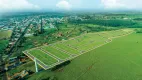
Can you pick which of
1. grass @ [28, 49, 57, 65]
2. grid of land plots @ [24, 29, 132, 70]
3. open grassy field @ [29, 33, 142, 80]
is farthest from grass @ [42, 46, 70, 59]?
open grassy field @ [29, 33, 142, 80]

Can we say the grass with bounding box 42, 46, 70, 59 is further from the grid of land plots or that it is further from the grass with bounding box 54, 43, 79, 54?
the grass with bounding box 54, 43, 79, 54

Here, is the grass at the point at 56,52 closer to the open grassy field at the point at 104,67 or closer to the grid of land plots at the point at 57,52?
the grid of land plots at the point at 57,52

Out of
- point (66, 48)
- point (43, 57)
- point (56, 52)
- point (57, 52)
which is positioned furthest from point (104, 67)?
point (43, 57)

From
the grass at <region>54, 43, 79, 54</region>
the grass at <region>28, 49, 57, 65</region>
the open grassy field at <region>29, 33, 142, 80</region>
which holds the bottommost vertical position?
the open grassy field at <region>29, 33, 142, 80</region>

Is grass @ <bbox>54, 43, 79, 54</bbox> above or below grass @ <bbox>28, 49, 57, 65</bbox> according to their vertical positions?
above

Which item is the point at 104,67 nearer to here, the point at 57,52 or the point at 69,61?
the point at 69,61

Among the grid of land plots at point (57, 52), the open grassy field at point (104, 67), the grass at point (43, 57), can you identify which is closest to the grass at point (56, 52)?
the grid of land plots at point (57, 52)

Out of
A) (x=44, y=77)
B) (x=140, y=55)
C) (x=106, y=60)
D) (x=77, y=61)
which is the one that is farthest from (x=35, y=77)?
(x=140, y=55)
